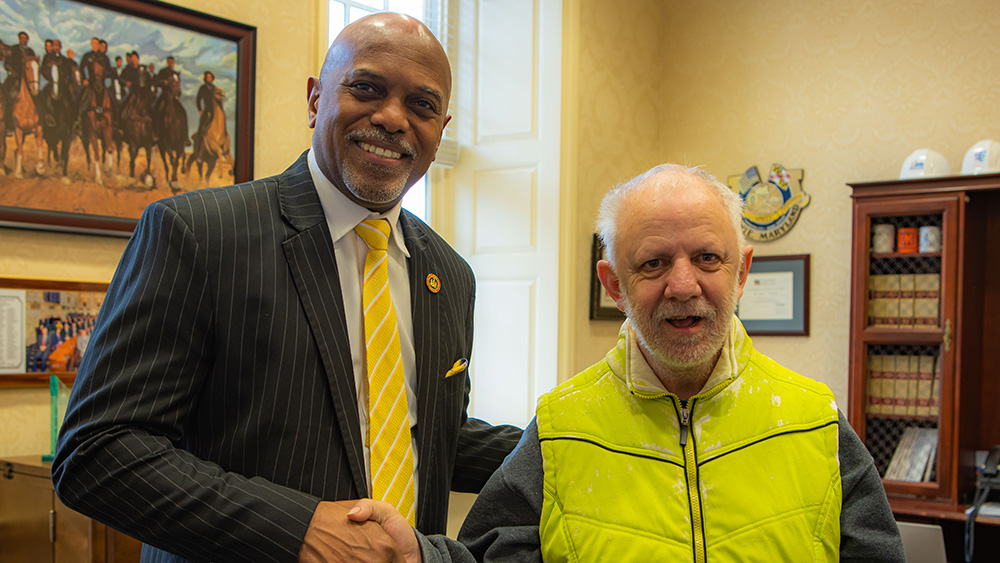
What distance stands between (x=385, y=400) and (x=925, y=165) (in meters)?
3.61

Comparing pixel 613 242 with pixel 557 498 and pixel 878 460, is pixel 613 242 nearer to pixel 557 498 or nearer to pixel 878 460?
pixel 557 498

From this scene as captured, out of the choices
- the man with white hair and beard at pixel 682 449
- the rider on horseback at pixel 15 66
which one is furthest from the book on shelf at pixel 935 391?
the rider on horseback at pixel 15 66

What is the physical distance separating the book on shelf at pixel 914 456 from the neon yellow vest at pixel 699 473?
309 cm

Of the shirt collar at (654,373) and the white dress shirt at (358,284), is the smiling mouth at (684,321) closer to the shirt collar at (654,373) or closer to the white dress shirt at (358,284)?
the shirt collar at (654,373)

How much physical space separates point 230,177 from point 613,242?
6.99ft

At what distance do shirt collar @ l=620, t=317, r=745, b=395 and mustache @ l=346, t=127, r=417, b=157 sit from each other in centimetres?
55

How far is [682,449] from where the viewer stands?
140 cm

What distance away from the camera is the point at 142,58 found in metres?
2.97

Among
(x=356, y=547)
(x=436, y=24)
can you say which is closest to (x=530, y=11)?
(x=436, y=24)

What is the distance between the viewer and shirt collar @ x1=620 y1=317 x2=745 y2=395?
1.44 meters

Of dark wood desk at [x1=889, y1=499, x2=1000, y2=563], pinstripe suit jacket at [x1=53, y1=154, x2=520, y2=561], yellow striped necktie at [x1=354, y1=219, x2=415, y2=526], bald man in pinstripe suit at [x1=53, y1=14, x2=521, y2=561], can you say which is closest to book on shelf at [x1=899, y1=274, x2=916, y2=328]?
dark wood desk at [x1=889, y1=499, x2=1000, y2=563]

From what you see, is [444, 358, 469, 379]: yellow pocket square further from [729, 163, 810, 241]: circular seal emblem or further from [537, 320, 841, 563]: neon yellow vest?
[729, 163, 810, 241]: circular seal emblem

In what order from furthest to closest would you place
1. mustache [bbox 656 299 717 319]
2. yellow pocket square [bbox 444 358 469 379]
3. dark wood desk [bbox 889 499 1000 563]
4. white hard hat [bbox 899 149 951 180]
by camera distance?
white hard hat [bbox 899 149 951 180]
dark wood desk [bbox 889 499 1000 563]
yellow pocket square [bbox 444 358 469 379]
mustache [bbox 656 299 717 319]

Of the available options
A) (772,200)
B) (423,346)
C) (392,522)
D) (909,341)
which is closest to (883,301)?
(909,341)
